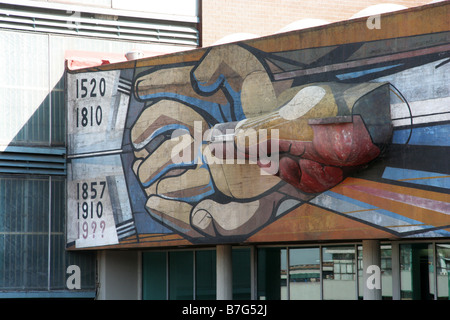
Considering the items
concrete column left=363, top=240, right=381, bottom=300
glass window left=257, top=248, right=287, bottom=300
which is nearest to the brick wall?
glass window left=257, top=248, right=287, bottom=300

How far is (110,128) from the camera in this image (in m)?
24.0

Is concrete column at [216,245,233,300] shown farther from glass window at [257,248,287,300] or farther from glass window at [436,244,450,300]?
glass window at [436,244,450,300]

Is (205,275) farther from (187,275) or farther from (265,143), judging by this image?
(265,143)

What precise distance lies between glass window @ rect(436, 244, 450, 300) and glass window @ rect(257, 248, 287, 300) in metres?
4.82

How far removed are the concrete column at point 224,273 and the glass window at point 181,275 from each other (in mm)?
2710

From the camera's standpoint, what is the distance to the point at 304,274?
23172mm

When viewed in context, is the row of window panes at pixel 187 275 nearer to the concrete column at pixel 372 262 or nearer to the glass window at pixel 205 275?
the glass window at pixel 205 275

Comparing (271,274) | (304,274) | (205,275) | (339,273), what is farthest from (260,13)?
(339,273)

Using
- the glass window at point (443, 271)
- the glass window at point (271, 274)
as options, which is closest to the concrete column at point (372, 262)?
the glass window at point (443, 271)

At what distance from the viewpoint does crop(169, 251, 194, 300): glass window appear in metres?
25.7

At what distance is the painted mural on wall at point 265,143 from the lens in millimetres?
17781

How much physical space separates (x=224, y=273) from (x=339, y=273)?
3.15 meters

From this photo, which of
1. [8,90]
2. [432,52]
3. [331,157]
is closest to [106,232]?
[8,90]

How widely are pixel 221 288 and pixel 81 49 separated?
9.00 meters
